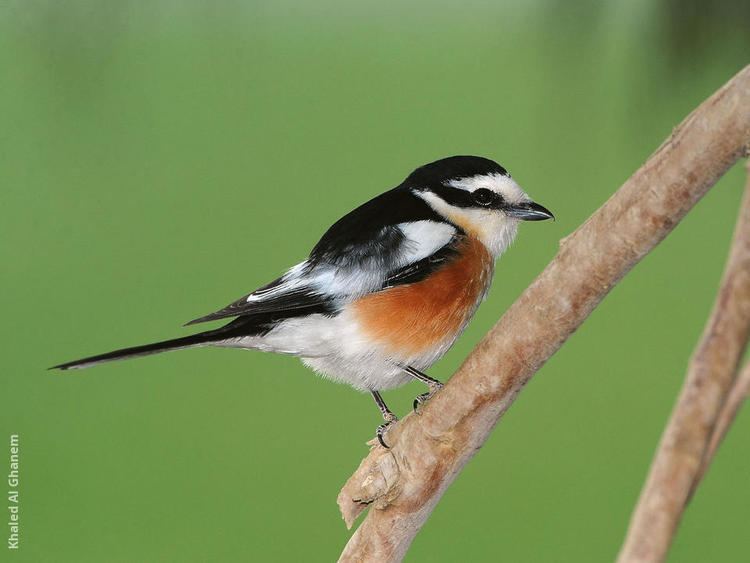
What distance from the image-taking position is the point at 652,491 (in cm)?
37

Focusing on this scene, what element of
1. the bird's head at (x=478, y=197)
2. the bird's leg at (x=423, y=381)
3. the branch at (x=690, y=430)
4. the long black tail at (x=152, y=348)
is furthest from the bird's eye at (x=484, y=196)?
the branch at (x=690, y=430)

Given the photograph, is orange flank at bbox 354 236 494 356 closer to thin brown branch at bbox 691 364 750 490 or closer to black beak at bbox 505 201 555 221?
black beak at bbox 505 201 555 221

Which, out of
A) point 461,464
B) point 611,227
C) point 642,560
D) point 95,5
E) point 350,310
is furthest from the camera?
point 95,5

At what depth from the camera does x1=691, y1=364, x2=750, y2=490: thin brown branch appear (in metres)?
0.36

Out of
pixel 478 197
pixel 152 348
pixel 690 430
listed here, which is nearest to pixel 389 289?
pixel 478 197

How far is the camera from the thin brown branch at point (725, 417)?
36 cm

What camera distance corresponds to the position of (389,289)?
89 centimetres

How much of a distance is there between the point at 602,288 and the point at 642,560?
0.28 metres

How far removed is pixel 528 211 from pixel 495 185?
0.14ft

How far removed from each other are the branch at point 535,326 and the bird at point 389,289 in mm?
73

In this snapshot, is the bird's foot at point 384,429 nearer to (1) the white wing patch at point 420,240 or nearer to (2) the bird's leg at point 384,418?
(2) the bird's leg at point 384,418

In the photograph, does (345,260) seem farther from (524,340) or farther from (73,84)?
(73,84)

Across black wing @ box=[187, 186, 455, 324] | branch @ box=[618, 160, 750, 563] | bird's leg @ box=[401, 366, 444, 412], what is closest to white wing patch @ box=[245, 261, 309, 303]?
black wing @ box=[187, 186, 455, 324]

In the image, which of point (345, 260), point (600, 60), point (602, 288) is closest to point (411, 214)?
point (345, 260)
